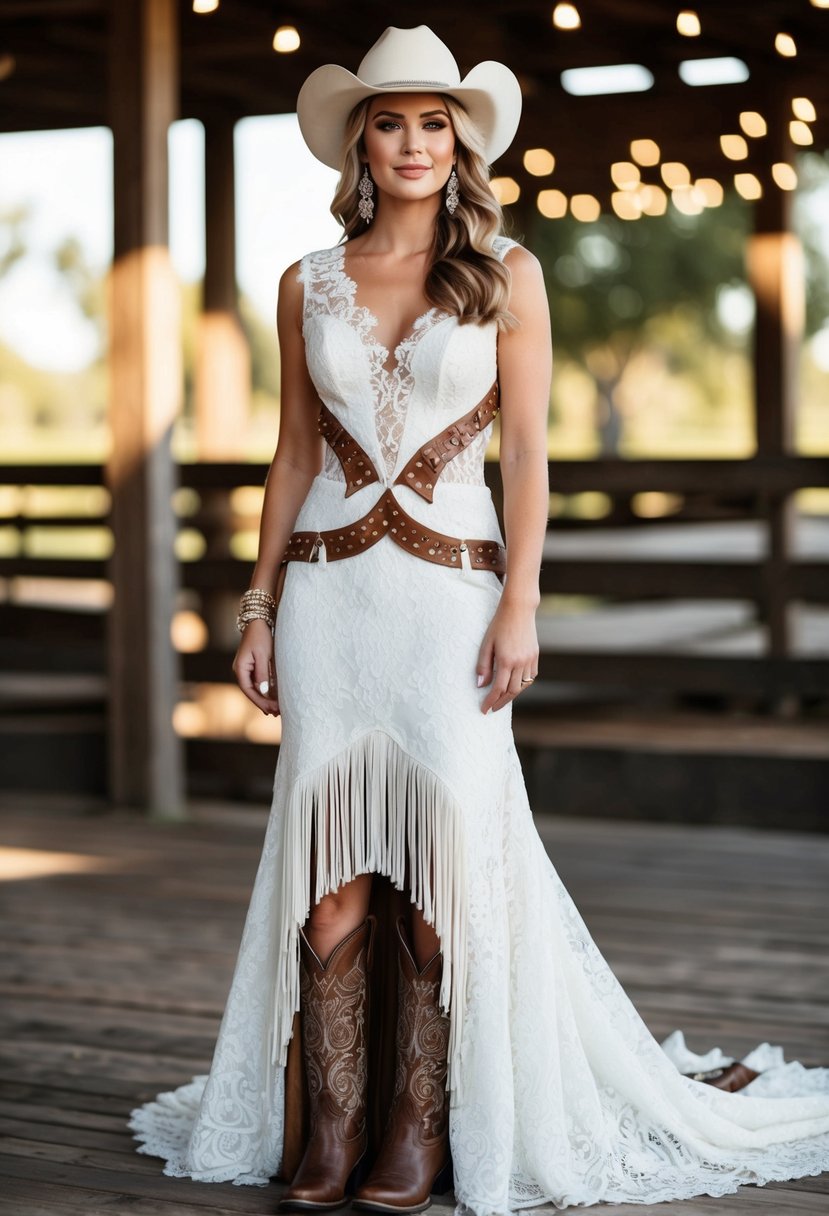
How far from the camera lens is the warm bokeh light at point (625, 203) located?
8562 mm

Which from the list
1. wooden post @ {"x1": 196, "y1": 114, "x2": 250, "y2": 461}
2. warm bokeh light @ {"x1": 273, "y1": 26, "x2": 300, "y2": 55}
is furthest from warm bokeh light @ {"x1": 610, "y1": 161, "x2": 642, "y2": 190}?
warm bokeh light @ {"x1": 273, "y1": 26, "x2": 300, "y2": 55}

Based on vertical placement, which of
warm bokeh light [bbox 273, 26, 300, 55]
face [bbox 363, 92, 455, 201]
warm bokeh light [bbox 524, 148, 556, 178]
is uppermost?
warm bokeh light [bbox 524, 148, 556, 178]

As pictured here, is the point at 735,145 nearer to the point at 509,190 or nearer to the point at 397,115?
the point at 509,190

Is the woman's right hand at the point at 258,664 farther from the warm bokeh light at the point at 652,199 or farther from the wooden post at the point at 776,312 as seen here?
the warm bokeh light at the point at 652,199

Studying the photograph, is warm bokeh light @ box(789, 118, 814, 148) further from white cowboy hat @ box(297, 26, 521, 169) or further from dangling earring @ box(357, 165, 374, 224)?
dangling earring @ box(357, 165, 374, 224)

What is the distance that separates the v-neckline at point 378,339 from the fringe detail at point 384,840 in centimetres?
57

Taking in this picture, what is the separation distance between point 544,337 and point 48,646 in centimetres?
604

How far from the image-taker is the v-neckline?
2529mm

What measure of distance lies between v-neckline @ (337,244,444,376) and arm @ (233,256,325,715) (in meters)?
0.12

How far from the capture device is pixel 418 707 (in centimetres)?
252

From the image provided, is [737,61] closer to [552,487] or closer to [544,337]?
[552,487]

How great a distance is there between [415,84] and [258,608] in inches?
33.7

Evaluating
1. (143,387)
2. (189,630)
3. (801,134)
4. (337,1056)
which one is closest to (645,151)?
(801,134)

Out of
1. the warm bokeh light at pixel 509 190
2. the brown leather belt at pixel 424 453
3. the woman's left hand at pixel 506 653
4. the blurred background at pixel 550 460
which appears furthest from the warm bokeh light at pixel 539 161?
the woman's left hand at pixel 506 653
